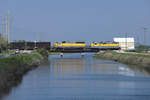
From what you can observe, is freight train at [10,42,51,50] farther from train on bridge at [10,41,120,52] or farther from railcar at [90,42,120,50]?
railcar at [90,42,120,50]

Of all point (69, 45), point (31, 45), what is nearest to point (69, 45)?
point (69, 45)

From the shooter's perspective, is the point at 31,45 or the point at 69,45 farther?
the point at 31,45

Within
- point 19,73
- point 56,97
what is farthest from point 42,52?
point 56,97

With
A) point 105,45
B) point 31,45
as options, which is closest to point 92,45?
point 105,45

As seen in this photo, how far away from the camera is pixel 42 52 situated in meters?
116

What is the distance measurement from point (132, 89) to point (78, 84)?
6705 millimetres

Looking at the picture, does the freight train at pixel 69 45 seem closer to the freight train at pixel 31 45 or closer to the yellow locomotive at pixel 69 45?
the yellow locomotive at pixel 69 45

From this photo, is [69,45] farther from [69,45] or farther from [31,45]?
[31,45]

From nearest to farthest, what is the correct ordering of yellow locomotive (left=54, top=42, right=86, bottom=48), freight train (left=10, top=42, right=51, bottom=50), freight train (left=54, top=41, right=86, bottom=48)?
freight train (left=10, top=42, right=51, bottom=50) → yellow locomotive (left=54, top=42, right=86, bottom=48) → freight train (left=54, top=41, right=86, bottom=48)

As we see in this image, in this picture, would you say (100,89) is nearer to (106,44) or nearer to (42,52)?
(42,52)

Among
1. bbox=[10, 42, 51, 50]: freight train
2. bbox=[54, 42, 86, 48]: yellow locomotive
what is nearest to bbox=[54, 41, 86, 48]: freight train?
bbox=[54, 42, 86, 48]: yellow locomotive

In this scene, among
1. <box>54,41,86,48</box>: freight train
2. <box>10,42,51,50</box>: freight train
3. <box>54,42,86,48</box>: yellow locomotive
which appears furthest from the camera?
<box>54,41,86,48</box>: freight train

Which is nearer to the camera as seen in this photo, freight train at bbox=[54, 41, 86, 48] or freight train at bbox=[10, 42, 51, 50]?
freight train at bbox=[10, 42, 51, 50]

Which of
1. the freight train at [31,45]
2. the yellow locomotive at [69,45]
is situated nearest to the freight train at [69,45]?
the yellow locomotive at [69,45]
